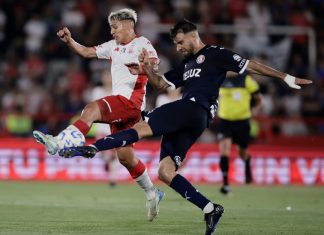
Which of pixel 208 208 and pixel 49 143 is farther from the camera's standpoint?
pixel 208 208

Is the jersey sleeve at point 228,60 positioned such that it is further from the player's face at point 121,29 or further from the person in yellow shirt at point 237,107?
the person in yellow shirt at point 237,107

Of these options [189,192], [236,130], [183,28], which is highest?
[183,28]

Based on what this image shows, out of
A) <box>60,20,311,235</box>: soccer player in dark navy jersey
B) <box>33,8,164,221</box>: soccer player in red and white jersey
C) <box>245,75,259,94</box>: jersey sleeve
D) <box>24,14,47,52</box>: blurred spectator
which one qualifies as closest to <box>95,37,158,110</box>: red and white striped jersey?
<box>33,8,164,221</box>: soccer player in red and white jersey

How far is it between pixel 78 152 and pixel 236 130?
8026mm

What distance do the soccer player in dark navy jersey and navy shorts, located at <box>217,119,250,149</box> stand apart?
653cm

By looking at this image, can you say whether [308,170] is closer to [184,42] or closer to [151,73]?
[184,42]

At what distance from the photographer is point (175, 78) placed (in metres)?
10.2

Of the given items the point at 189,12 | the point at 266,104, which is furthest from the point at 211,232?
the point at 189,12

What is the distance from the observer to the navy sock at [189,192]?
382 inches

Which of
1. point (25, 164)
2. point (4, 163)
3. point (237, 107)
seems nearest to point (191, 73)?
point (237, 107)

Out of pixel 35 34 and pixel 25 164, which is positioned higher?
pixel 35 34

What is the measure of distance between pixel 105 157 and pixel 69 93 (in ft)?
14.0

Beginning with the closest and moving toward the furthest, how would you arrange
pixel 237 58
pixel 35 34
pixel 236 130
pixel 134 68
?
pixel 237 58, pixel 134 68, pixel 236 130, pixel 35 34

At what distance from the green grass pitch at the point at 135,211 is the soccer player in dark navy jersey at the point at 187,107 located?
0.62 metres
